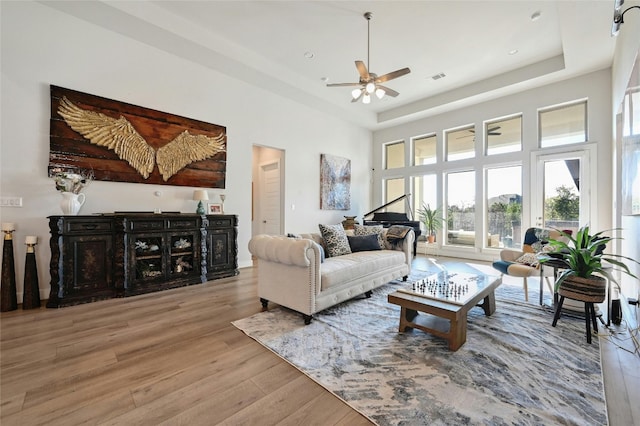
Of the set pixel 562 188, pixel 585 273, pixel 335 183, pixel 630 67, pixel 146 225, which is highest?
pixel 630 67

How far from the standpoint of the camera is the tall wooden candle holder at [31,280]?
296 centimetres

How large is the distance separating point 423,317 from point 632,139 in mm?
2583

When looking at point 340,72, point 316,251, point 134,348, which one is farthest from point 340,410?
point 340,72

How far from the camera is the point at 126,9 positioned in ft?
11.2

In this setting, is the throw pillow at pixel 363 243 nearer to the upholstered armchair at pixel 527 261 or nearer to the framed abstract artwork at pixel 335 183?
the upholstered armchair at pixel 527 261

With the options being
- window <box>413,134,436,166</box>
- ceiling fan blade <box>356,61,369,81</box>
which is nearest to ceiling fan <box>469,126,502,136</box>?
window <box>413,134,436,166</box>

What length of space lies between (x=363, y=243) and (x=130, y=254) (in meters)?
3.16

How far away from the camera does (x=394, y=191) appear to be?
8.08 meters

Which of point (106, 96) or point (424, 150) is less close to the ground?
point (424, 150)

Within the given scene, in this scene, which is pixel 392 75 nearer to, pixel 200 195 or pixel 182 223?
pixel 200 195

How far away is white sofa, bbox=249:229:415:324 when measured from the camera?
8.48ft

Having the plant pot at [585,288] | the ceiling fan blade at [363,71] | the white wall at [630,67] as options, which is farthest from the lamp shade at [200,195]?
the white wall at [630,67]

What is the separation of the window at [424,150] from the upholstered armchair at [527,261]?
362cm

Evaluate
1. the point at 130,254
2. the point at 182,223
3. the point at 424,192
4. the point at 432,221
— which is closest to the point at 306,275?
the point at 182,223
